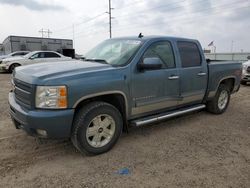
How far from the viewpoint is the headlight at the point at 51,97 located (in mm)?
3072

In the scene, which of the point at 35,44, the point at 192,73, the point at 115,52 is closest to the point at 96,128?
the point at 115,52

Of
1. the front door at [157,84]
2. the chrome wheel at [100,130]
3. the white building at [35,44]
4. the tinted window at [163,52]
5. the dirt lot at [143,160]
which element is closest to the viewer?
the dirt lot at [143,160]

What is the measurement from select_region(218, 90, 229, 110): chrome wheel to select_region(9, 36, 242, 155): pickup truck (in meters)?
0.82

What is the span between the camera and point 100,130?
12.0 feet

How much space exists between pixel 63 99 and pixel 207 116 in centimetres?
401

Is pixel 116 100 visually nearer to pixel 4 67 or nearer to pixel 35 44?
pixel 4 67

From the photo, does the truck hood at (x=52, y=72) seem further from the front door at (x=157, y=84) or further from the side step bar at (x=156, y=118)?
the side step bar at (x=156, y=118)

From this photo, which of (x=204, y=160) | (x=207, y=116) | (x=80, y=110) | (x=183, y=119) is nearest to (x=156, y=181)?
(x=204, y=160)

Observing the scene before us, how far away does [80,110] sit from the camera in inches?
133

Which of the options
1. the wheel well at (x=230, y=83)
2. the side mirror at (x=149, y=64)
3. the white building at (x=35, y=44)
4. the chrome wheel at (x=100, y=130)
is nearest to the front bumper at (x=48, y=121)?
the chrome wheel at (x=100, y=130)

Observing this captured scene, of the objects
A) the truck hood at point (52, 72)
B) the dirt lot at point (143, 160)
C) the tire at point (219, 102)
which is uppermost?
the truck hood at point (52, 72)

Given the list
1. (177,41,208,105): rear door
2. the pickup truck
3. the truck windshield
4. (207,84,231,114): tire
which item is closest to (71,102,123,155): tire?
the pickup truck

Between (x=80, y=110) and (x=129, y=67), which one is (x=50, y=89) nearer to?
(x=80, y=110)

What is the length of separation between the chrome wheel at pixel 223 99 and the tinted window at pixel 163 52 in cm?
226
